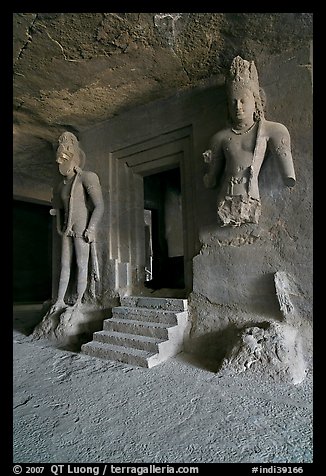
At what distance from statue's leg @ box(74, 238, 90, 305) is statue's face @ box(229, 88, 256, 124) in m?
2.22

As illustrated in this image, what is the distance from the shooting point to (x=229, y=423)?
1566mm

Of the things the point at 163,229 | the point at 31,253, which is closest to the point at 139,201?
the point at 163,229

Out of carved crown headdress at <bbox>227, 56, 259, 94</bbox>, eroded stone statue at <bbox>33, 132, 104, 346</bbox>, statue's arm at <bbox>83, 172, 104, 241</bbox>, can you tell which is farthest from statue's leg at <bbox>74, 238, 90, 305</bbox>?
carved crown headdress at <bbox>227, 56, 259, 94</bbox>

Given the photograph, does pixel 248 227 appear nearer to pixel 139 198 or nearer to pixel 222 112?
Result: pixel 222 112

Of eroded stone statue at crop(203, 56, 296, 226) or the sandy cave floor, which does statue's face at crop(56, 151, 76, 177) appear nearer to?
eroded stone statue at crop(203, 56, 296, 226)

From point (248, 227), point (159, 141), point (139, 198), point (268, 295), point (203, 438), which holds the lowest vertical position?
point (203, 438)

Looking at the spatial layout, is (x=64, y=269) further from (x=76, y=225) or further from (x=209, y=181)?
(x=209, y=181)

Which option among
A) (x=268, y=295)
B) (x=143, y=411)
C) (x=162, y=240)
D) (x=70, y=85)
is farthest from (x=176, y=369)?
(x=162, y=240)

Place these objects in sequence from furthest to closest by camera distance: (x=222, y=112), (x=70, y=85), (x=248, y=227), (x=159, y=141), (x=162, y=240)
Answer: (x=162, y=240) → (x=159, y=141) → (x=70, y=85) → (x=222, y=112) → (x=248, y=227)

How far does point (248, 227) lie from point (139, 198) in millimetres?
1692

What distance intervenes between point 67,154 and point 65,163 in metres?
Answer: 0.11

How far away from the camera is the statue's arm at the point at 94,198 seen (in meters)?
3.43

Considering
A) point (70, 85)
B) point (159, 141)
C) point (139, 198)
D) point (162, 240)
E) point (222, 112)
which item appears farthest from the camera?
point (162, 240)

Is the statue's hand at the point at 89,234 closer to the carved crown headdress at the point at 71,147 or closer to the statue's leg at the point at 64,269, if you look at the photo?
the statue's leg at the point at 64,269
